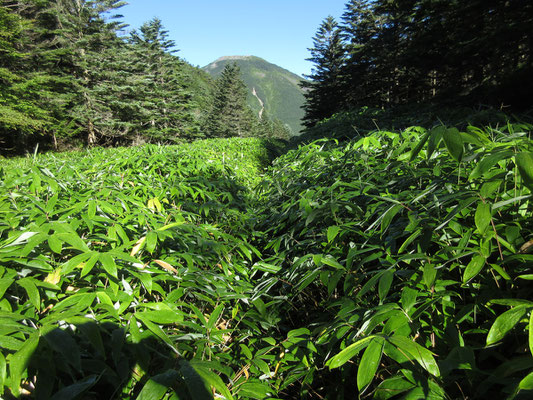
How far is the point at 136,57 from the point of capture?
→ 24.6 m

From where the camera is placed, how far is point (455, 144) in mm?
840

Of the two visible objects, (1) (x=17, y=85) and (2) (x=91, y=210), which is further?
(1) (x=17, y=85)

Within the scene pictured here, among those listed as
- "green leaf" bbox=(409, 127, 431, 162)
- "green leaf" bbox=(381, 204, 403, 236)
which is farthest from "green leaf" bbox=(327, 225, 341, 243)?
"green leaf" bbox=(409, 127, 431, 162)

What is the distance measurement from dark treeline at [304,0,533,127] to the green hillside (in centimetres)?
12129

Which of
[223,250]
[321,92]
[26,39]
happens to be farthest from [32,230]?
[321,92]

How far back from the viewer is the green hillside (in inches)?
6043

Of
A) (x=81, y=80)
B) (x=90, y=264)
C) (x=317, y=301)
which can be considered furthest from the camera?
(x=81, y=80)

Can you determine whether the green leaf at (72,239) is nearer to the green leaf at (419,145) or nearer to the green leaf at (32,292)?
the green leaf at (32,292)

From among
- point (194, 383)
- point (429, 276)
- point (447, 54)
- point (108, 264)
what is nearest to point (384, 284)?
point (429, 276)

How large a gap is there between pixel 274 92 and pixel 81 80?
542ft

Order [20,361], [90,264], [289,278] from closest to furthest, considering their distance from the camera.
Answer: [20,361] → [90,264] → [289,278]

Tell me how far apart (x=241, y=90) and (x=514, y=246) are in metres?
44.2

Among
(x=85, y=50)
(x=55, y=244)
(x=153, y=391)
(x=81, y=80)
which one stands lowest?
(x=153, y=391)

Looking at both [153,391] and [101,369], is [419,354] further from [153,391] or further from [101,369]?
[101,369]
